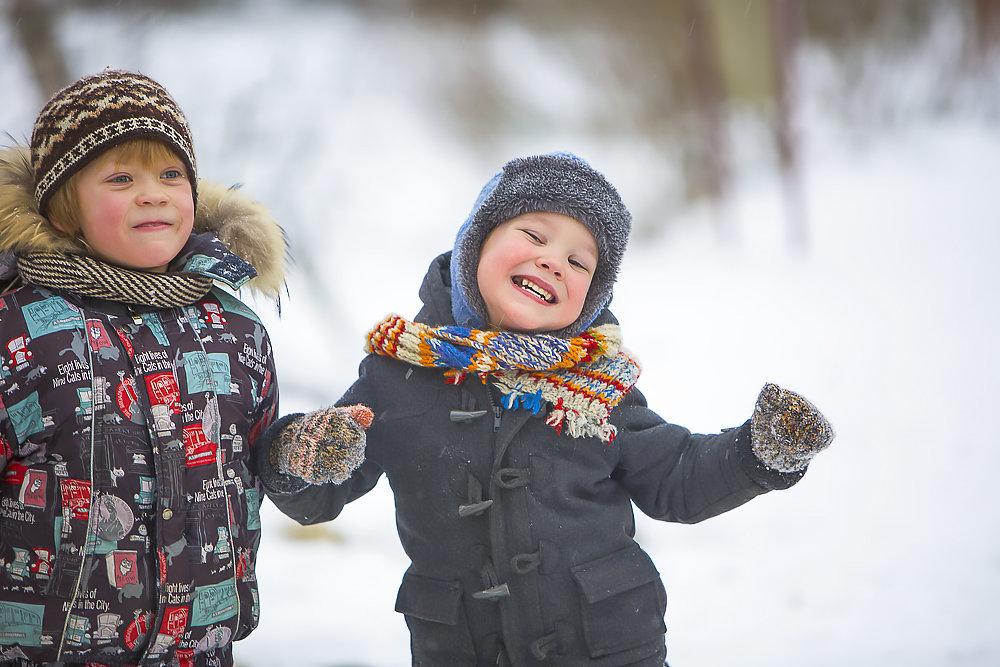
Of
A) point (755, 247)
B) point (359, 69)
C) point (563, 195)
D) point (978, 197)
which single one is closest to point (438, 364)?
point (563, 195)

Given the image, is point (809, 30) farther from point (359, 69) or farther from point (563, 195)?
point (563, 195)

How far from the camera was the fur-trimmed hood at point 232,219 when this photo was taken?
4.79 feet

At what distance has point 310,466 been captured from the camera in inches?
54.8

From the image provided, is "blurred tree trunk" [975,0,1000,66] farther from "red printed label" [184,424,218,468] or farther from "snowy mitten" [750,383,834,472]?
"red printed label" [184,424,218,468]

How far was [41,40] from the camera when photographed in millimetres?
3617

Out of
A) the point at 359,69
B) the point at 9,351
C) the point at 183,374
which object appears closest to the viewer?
the point at 9,351

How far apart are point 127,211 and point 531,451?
79 centimetres

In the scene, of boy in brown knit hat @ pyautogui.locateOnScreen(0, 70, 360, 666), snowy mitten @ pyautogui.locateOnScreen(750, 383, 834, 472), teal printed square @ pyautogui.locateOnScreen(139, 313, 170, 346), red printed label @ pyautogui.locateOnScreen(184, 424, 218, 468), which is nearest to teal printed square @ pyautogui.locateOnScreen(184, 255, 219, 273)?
boy in brown knit hat @ pyautogui.locateOnScreen(0, 70, 360, 666)

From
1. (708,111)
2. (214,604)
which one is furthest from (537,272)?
(708,111)

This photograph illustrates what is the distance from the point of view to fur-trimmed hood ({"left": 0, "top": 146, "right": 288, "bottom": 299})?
4.79 ft

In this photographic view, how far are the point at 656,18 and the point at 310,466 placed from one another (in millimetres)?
4150

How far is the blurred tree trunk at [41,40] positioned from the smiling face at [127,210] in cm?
254

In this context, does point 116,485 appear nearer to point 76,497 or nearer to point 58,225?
point 76,497

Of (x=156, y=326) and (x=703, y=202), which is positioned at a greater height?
(x=703, y=202)
